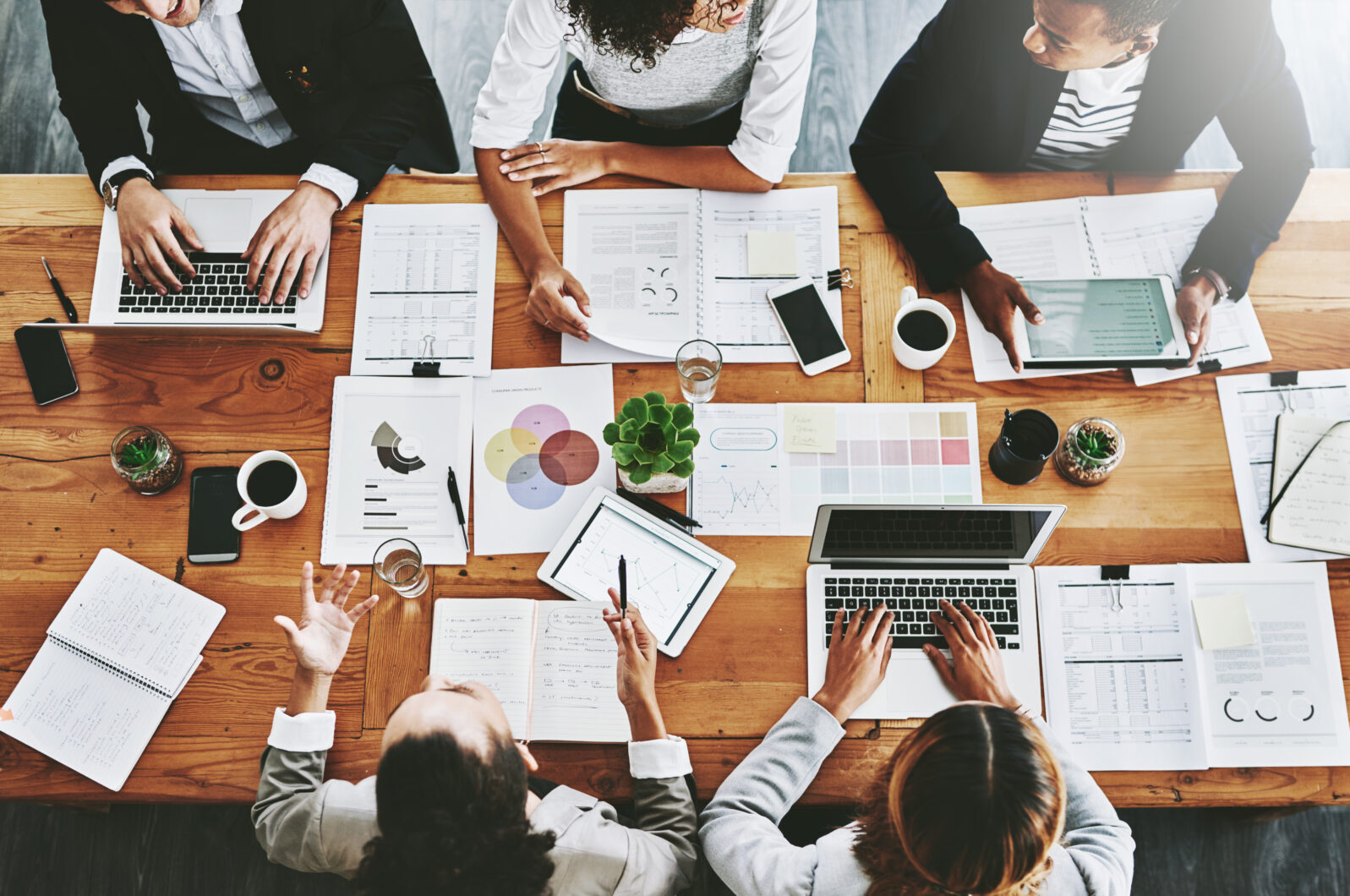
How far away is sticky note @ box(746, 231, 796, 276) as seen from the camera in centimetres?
155

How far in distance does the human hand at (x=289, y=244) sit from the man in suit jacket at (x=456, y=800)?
22.6 inches

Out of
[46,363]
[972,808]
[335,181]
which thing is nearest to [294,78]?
[335,181]

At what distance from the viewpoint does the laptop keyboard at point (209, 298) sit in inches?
60.3

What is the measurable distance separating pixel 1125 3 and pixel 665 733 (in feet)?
4.74

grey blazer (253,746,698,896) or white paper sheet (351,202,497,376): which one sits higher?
white paper sheet (351,202,497,376)

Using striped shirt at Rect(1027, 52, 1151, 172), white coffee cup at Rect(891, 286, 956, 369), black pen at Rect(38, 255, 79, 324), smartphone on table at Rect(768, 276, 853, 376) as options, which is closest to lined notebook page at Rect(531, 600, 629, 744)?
smartphone on table at Rect(768, 276, 853, 376)

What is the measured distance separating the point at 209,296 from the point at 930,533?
4.63 feet

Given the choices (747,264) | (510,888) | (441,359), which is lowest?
(510,888)

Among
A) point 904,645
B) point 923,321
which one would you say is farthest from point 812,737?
point 923,321

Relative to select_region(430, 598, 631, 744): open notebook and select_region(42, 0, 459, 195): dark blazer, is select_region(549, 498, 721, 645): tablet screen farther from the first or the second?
select_region(42, 0, 459, 195): dark blazer

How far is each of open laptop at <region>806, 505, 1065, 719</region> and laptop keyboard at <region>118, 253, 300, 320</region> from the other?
3.70 feet

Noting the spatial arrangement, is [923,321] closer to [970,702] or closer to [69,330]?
[970,702]

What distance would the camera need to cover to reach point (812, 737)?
1.27m

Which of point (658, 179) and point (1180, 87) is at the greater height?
point (1180, 87)
